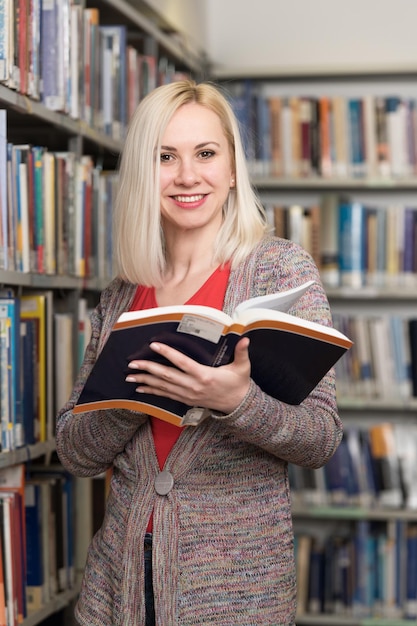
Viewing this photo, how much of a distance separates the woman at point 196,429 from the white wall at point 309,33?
99.5 inches

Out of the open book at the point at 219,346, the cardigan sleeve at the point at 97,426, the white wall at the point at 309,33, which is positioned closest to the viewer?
the open book at the point at 219,346

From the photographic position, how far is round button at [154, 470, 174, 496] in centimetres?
144

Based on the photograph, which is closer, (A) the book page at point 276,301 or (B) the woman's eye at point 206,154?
(A) the book page at point 276,301

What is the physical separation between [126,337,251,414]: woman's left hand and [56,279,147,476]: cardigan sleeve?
0.17 metres

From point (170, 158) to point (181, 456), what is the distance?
500 mm

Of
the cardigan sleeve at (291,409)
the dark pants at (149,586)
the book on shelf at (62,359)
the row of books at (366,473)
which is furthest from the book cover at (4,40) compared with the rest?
the row of books at (366,473)

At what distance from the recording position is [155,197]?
1582 mm

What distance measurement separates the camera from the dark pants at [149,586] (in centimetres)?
146

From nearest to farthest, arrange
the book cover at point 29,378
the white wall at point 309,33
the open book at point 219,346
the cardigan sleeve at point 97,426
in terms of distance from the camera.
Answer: the open book at point 219,346 < the cardigan sleeve at point 97,426 < the book cover at point 29,378 < the white wall at point 309,33

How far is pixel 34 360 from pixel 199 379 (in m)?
1.08

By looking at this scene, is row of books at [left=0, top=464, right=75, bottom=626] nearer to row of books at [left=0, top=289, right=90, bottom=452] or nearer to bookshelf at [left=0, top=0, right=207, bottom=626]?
bookshelf at [left=0, top=0, right=207, bottom=626]

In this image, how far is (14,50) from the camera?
2094 millimetres

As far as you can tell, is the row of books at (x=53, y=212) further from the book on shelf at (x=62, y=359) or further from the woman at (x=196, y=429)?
the woman at (x=196, y=429)

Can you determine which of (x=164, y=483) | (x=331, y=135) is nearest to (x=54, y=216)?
(x=164, y=483)
